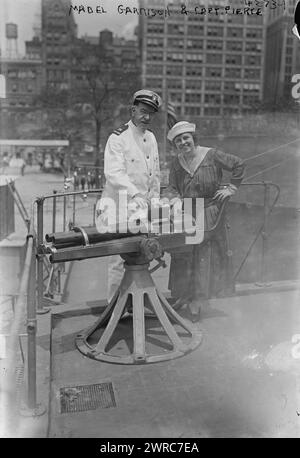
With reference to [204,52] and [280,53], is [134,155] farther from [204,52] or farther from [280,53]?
[204,52]

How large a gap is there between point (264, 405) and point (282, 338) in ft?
3.36

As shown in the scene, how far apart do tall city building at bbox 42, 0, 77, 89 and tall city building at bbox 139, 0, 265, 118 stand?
0.72 metres

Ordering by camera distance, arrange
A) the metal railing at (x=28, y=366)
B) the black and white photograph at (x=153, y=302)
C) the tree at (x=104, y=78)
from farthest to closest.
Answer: the tree at (x=104, y=78) < the black and white photograph at (x=153, y=302) < the metal railing at (x=28, y=366)

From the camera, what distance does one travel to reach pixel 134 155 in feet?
13.1

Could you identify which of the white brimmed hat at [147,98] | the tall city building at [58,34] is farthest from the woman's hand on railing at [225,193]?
the tall city building at [58,34]

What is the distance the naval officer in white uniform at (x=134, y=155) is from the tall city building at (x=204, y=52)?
27.7 inches

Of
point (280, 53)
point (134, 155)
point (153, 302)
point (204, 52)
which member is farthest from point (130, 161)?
point (204, 52)

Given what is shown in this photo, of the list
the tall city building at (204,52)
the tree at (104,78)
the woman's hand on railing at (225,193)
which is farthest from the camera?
the tree at (104,78)

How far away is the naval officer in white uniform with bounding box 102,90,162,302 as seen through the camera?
3867mm

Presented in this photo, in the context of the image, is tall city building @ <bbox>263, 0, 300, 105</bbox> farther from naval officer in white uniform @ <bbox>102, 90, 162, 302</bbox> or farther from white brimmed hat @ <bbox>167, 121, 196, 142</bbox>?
naval officer in white uniform @ <bbox>102, 90, 162, 302</bbox>

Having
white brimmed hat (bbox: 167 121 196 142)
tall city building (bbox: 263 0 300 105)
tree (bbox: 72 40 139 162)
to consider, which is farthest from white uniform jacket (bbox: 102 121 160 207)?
tree (bbox: 72 40 139 162)

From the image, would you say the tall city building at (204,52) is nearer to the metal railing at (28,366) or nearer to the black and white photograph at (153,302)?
the black and white photograph at (153,302)

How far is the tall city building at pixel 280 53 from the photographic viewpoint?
4.09 metres
